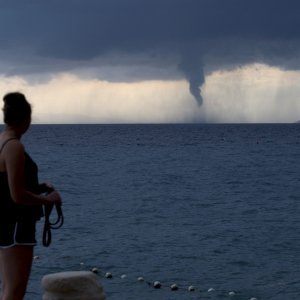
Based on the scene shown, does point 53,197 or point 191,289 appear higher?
point 53,197

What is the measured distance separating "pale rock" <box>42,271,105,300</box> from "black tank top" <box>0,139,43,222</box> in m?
1.54

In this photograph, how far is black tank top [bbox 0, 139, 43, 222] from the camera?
17.1 feet

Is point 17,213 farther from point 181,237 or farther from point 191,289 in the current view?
point 181,237

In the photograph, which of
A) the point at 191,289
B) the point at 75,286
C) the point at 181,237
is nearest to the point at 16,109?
the point at 75,286

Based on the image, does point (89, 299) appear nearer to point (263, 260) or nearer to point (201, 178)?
point (263, 260)

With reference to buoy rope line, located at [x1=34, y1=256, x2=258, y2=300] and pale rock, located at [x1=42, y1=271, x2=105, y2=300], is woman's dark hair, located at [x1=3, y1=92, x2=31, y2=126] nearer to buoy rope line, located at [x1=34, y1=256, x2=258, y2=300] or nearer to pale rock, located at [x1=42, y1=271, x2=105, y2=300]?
pale rock, located at [x1=42, y1=271, x2=105, y2=300]

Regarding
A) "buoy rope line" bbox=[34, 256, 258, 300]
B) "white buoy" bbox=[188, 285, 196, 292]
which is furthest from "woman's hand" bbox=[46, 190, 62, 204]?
"white buoy" bbox=[188, 285, 196, 292]

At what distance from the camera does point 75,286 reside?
21.9 feet

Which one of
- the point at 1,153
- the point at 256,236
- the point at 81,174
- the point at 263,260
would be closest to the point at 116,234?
the point at 256,236

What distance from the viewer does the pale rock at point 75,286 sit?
6672mm

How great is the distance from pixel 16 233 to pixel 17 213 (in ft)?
0.51

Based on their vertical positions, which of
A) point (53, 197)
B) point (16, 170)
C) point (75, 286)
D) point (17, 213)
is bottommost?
point (75, 286)

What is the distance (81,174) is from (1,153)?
5878cm

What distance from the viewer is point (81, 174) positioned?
6359cm
